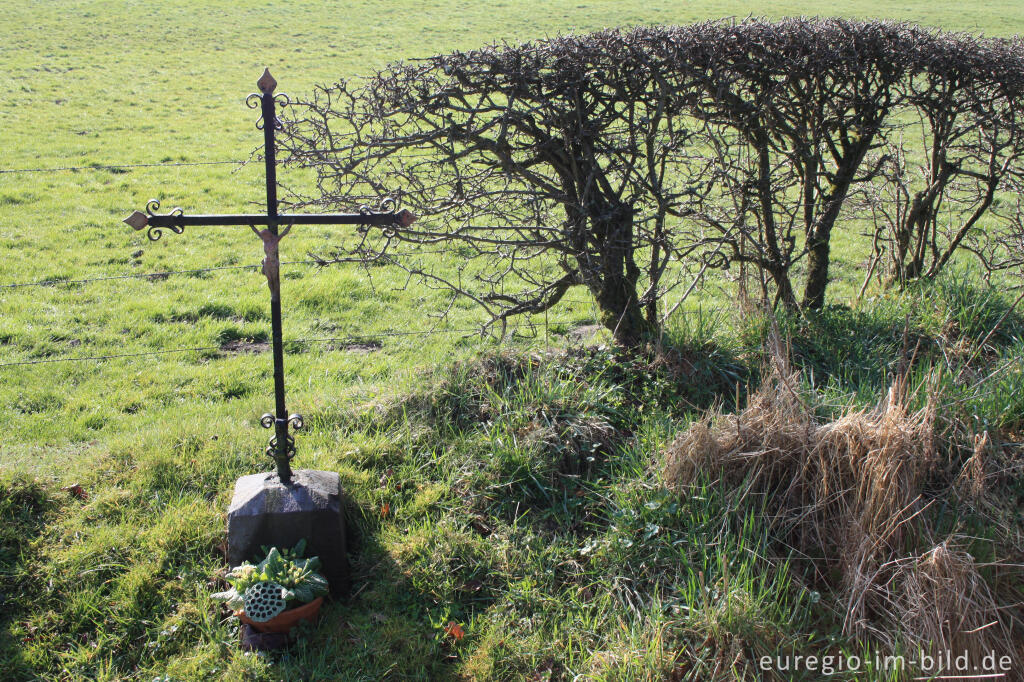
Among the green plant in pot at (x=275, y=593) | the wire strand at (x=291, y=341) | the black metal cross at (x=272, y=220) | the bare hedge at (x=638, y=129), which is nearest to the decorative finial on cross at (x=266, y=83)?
the black metal cross at (x=272, y=220)

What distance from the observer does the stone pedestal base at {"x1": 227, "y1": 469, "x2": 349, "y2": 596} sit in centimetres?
320

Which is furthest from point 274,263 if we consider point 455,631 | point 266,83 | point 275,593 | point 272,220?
point 455,631

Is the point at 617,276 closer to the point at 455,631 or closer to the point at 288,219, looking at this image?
the point at 288,219

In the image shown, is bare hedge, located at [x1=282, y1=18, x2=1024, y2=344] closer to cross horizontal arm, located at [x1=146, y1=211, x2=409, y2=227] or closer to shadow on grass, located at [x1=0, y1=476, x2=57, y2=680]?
cross horizontal arm, located at [x1=146, y1=211, x2=409, y2=227]

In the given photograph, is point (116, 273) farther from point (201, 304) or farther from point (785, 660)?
point (785, 660)

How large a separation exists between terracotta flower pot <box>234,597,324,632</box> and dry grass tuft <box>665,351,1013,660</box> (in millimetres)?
1646

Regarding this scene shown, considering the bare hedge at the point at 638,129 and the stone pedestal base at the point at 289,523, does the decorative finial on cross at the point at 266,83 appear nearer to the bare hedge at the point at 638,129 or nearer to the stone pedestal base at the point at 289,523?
the bare hedge at the point at 638,129

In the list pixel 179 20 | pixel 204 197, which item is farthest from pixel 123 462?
pixel 179 20

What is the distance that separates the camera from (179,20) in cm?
2359

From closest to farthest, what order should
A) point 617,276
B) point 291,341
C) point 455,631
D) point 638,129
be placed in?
point 455,631
point 638,129
point 617,276
point 291,341

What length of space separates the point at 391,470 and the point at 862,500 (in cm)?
226

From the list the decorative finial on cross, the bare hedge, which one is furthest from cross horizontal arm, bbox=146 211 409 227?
the bare hedge

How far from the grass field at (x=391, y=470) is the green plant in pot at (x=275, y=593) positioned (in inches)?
5.2

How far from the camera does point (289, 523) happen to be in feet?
10.6
